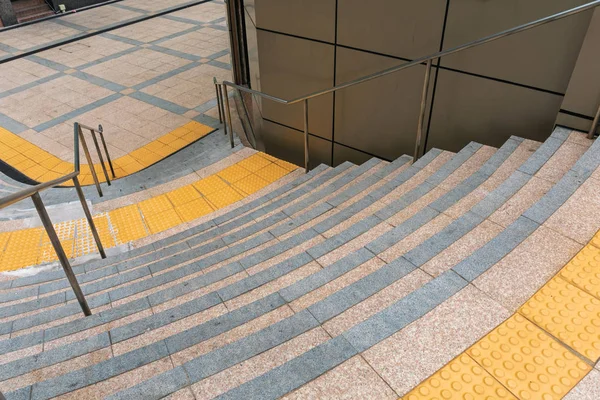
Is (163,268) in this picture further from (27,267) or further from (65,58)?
(65,58)

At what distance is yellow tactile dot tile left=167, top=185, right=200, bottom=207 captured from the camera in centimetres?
567

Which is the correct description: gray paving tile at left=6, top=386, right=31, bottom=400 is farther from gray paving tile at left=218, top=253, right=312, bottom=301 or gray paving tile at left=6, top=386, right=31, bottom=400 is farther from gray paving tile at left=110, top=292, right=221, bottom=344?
gray paving tile at left=218, top=253, right=312, bottom=301

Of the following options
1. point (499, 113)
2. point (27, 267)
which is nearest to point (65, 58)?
point (27, 267)

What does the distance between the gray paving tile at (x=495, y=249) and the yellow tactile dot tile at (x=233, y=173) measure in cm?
391

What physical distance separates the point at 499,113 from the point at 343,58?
1.88 meters

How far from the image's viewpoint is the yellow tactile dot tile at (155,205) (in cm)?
554

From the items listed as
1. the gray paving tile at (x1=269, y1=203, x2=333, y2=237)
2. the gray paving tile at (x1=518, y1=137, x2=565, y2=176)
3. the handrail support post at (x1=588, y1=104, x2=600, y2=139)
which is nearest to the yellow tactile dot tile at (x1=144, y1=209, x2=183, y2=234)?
the gray paving tile at (x1=269, y1=203, x2=333, y2=237)

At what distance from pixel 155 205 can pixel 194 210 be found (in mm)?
603

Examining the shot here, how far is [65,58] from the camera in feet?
38.3

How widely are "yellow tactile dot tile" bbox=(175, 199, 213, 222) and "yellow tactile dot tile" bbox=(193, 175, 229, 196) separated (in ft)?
0.78

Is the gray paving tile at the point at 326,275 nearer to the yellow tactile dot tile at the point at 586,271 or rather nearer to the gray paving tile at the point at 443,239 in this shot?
the gray paving tile at the point at 443,239

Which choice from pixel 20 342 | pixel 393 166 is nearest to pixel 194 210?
pixel 393 166

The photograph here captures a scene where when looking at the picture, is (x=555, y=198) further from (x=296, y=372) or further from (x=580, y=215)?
(x=296, y=372)

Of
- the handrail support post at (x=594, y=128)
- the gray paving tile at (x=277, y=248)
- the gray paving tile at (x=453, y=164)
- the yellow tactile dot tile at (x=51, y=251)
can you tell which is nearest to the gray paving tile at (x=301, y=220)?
the gray paving tile at (x=277, y=248)
